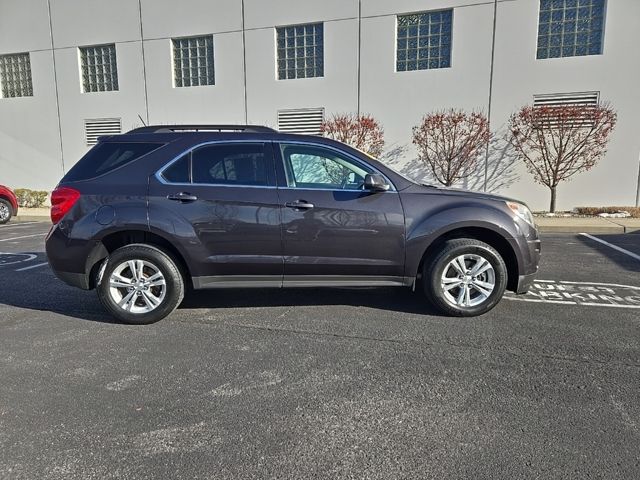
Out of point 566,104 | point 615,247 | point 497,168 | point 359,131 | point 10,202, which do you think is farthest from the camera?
point 359,131

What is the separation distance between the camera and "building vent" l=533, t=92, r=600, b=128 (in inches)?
483

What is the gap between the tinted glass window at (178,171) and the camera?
4.20 meters

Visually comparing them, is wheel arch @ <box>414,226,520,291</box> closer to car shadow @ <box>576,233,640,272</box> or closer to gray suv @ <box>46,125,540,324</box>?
gray suv @ <box>46,125,540,324</box>

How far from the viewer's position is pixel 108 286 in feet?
13.9

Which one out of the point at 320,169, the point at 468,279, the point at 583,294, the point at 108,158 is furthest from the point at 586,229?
the point at 108,158

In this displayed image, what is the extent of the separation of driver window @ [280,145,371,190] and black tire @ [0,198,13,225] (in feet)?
40.8

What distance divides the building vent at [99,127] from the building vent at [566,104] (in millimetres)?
15159

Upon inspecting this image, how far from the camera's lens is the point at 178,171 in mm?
4219

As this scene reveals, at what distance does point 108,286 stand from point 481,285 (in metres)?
3.71

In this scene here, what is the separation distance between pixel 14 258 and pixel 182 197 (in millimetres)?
5288

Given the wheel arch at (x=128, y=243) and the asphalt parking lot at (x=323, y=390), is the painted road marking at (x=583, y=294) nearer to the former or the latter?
the asphalt parking lot at (x=323, y=390)

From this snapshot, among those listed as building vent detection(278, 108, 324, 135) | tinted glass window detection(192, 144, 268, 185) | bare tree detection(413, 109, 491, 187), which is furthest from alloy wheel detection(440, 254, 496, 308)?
building vent detection(278, 108, 324, 135)

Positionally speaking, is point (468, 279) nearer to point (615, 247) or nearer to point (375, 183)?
point (375, 183)

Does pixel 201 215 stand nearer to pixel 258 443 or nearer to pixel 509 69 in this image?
pixel 258 443
